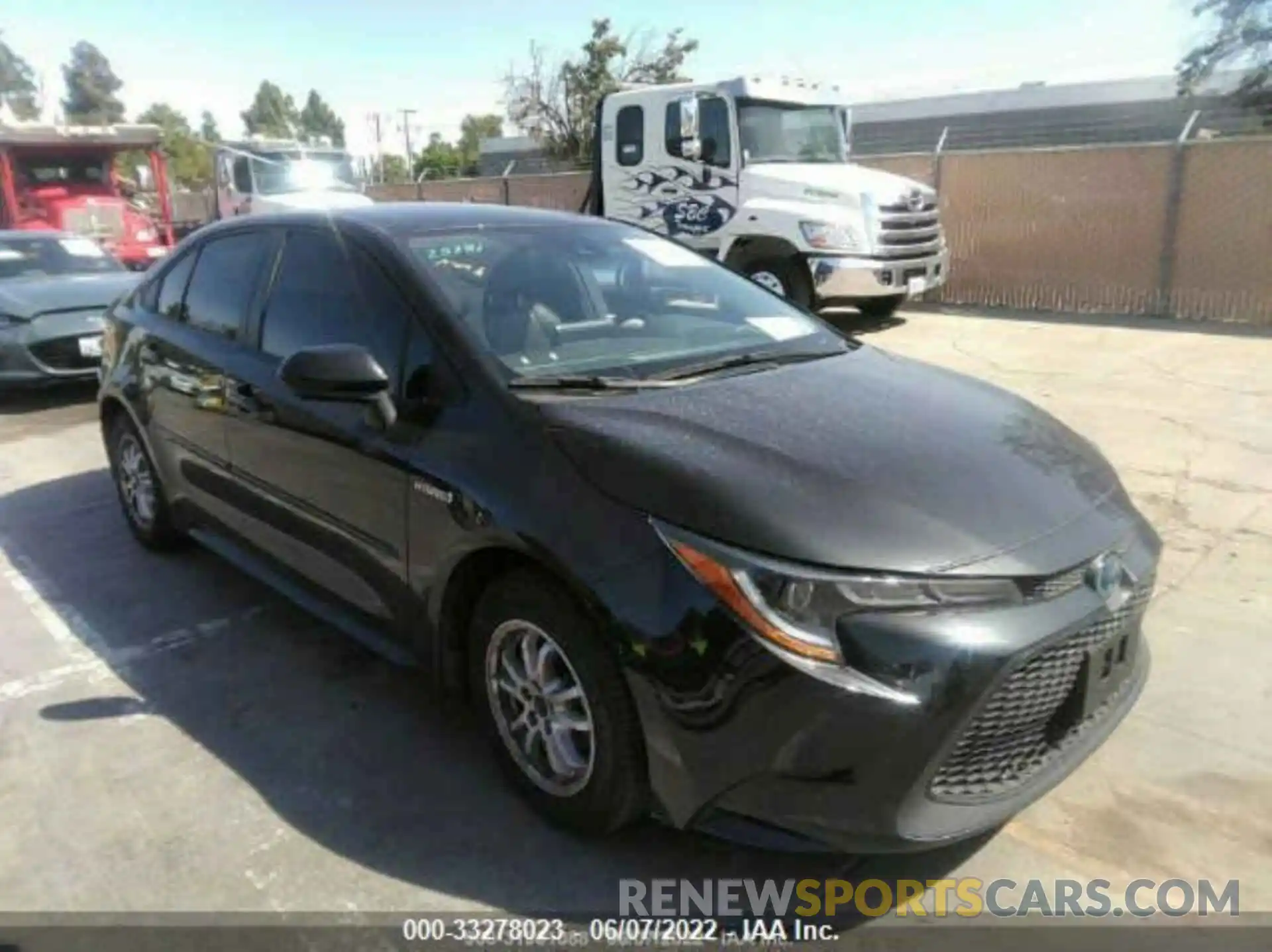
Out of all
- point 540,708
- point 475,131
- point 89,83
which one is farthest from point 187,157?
→ point 540,708

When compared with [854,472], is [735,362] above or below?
above

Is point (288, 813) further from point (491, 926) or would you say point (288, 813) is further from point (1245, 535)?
point (1245, 535)

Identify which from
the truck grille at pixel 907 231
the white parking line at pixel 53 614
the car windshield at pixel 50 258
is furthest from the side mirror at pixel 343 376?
the truck grille at pixel 907 231

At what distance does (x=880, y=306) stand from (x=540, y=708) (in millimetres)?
10106

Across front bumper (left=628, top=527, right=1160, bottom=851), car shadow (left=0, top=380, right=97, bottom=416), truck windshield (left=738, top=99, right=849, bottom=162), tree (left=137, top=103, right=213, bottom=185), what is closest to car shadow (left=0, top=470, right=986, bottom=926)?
front bumper (left=628, top=527, right=1160, bottom=851)

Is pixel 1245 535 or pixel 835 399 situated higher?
pixel 835 399

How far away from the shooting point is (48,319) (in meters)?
7.90

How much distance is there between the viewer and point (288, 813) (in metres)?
2.73

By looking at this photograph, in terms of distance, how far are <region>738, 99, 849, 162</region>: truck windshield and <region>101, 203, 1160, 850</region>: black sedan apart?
288 inches

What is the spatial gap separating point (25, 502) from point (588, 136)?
26.5 m

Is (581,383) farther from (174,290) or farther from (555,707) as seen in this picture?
(174,290)

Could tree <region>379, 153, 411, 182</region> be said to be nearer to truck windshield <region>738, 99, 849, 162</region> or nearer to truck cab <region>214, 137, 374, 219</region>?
truck cab <region>214, 137, 374, 219</region>

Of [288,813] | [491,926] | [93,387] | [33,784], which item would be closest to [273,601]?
[33,784]

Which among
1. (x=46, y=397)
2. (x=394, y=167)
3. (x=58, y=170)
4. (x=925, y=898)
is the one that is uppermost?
(x=394, y=167)
